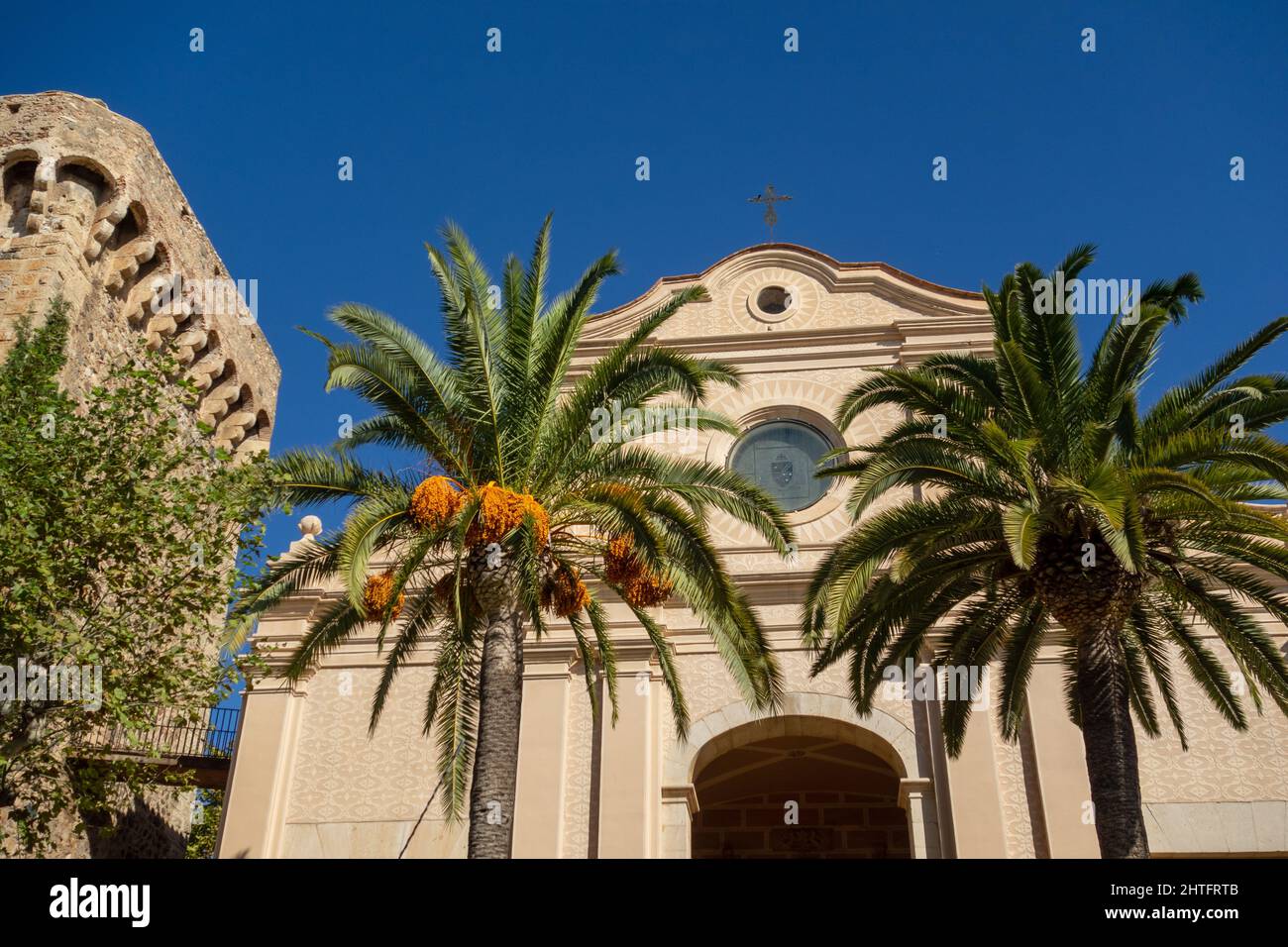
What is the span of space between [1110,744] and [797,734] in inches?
249

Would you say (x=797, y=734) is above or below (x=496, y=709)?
above

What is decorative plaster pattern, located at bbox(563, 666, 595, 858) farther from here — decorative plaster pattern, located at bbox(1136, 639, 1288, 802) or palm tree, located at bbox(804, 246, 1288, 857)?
decorative plaster pattern, located at bbox(1136, 639, 1288, 802)

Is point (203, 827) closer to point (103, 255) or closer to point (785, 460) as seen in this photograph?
point (103, 255)

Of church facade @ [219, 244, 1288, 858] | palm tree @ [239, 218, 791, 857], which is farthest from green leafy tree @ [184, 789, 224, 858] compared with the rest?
palm tree @ [239, 218, 791, 857]

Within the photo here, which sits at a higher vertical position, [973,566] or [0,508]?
[0,508]

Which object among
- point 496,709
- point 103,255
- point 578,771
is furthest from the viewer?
point 103,255

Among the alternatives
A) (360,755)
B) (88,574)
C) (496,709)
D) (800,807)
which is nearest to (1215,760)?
(800,807)

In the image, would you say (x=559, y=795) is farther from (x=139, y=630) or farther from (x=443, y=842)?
(x=139, y=630)

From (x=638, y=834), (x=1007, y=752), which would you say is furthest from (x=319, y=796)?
(x=1007, y=752)

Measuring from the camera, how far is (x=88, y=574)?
1605cm

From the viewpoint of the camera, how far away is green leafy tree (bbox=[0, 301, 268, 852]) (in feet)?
49.8

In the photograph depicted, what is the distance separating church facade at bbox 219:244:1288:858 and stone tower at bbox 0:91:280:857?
214 inches

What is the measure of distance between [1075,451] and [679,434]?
8.36 meters
